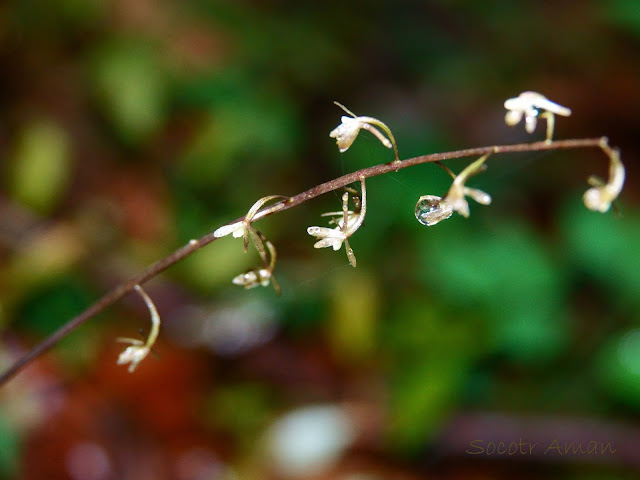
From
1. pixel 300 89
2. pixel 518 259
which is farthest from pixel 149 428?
pixel 300 89

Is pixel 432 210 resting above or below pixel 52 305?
below

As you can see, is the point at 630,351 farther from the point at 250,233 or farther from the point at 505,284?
the point at 250,233

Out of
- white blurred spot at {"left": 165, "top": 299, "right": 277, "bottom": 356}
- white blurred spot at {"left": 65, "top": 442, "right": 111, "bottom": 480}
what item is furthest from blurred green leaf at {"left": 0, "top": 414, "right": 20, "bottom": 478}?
white blurred spot at {"left": 165, "top": 299, "right": 277, "bottom": 356}

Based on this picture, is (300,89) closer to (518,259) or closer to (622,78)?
(518,259)

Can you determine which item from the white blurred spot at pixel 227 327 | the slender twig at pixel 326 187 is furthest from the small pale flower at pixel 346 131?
the white blurred spot at pixel 227 327

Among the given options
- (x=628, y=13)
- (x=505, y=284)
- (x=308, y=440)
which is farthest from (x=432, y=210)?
(x=628, y=13)

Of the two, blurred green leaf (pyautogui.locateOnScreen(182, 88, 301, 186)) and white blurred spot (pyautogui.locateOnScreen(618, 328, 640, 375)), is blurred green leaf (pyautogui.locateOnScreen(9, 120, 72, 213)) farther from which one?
white blurred spot (pyautogui.locateOnScreen(618, 328, 640, 375))

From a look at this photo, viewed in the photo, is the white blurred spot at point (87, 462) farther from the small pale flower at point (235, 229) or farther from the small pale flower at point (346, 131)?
the small pale flower at point (346, 131)
